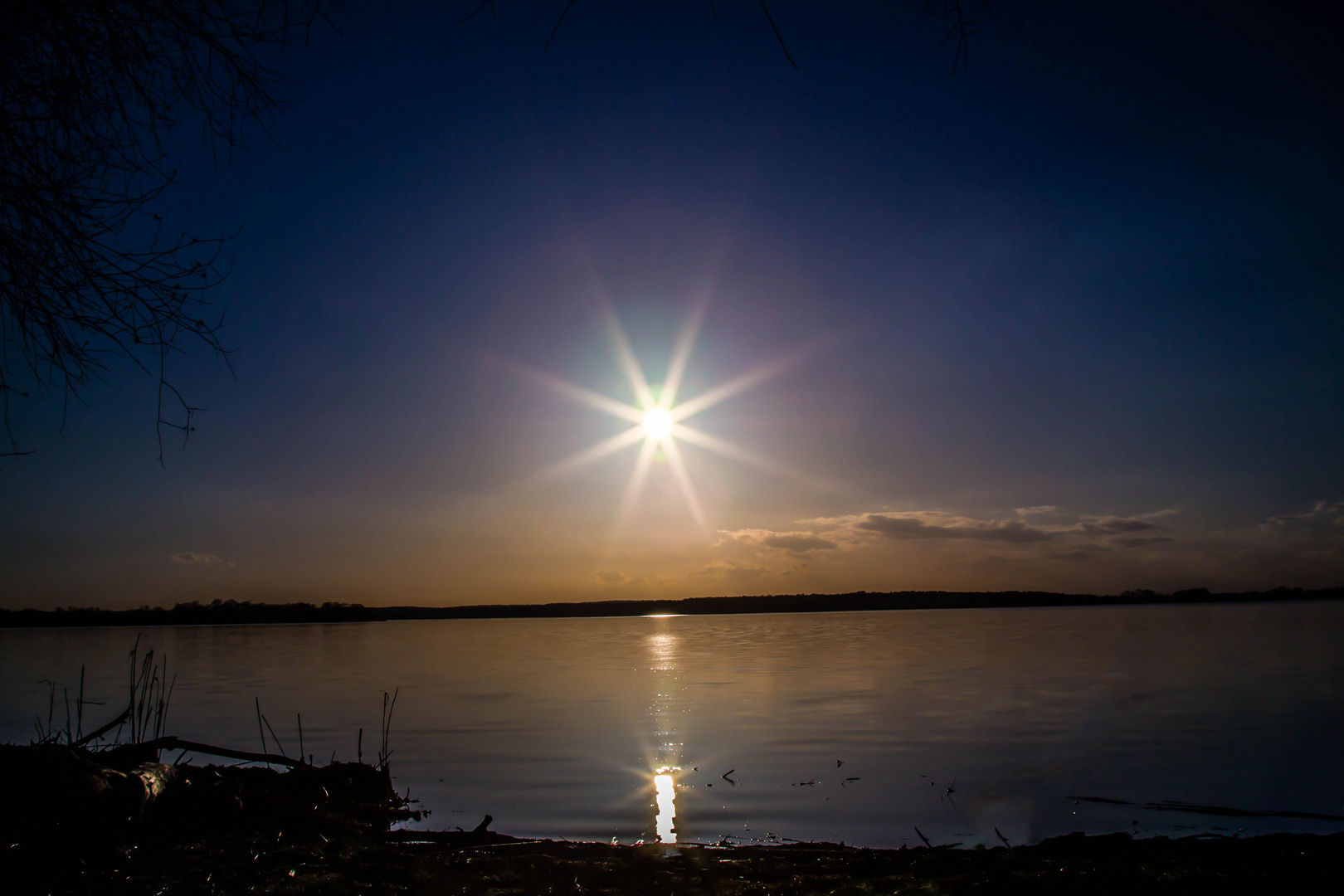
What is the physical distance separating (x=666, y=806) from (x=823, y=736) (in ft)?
19.8

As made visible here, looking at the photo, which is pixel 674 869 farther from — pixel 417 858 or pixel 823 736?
pixel 823 736

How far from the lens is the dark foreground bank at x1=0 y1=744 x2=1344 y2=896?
5504mm

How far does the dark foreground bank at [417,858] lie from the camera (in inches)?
217

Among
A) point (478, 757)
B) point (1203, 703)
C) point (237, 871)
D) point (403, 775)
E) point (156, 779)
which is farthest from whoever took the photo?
point (1203, 703)

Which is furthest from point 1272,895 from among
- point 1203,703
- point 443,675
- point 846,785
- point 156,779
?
point 443,675

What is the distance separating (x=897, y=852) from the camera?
7.40 meters

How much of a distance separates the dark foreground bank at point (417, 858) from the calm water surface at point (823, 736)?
204cm

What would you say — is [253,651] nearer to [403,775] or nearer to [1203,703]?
[403,775]

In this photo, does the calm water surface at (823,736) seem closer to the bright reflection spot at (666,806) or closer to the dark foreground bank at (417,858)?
the bright reflection spot at (666,806)

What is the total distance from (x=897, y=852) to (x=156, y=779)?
6493 millimetres

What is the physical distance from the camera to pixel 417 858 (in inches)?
262

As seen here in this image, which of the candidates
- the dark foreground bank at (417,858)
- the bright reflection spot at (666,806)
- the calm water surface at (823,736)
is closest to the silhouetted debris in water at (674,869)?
the dark foreground bank at (417,858)

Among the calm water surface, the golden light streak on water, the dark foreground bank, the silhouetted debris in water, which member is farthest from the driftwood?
the golden light streak on water

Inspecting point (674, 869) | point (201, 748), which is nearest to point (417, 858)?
point (674, 869)
